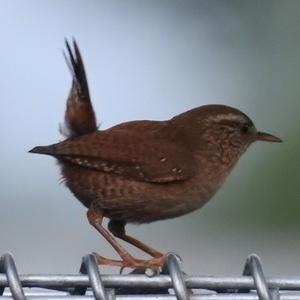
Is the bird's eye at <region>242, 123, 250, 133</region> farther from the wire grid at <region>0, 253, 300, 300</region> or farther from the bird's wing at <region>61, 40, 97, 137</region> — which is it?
the wire grid at <region>0, 253, 300, 300</region>

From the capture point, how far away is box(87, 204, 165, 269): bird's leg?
7.30 ft

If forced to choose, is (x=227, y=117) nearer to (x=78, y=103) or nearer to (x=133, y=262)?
(x=78, y=103)

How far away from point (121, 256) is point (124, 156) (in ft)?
1.16

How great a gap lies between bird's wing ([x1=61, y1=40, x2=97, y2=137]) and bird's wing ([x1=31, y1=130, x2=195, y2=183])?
4 centimetres

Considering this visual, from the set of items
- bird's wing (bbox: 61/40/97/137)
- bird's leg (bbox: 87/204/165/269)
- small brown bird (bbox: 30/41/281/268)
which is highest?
bird's wing (bbox: 61/40/97/137)

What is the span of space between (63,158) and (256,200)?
264 cm

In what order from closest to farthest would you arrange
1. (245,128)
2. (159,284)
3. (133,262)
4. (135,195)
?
1. (159,284)
2. (133,262)
3. (135,195)
4. (245,128)

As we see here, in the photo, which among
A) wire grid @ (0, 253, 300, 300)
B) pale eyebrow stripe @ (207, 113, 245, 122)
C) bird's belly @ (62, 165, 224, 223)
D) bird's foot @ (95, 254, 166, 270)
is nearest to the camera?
wire grid @ (0, 253, 300, 300)

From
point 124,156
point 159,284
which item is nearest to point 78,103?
point 124,156

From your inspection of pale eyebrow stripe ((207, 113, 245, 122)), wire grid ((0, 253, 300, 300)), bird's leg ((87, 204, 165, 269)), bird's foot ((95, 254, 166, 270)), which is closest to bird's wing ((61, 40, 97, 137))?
bird's leg ((87, 204, 165, 269))

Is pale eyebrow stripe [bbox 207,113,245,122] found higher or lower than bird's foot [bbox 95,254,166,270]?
higher

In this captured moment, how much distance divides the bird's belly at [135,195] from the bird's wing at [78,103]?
4.6 inches

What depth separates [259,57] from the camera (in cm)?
667

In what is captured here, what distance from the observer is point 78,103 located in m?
2.95
